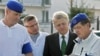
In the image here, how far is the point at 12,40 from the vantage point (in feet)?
16.7

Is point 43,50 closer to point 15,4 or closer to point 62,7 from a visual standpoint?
point 15,4

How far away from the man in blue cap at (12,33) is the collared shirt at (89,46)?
2.54 ft

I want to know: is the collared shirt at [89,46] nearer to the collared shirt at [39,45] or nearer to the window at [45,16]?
the collared shirt at [39,45]

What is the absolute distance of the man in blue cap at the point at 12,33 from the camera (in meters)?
5.01

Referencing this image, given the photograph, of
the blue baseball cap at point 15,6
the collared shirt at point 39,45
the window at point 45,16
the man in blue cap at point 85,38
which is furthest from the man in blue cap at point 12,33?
the window at point 45,16

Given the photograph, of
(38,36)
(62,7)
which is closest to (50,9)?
(62,7)

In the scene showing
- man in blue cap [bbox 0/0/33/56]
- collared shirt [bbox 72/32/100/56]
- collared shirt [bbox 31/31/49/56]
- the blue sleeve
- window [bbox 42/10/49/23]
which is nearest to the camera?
collared shirt [bbox 72/32/100/56]

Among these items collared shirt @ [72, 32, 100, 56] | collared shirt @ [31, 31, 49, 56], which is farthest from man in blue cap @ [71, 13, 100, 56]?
collared shirt @ [31, 31, 49, 56]

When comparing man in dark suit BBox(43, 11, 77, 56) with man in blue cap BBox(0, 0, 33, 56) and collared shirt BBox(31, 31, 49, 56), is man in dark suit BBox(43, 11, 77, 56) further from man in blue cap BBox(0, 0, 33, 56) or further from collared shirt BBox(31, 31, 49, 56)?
man in blue cap BBox(0, 0, 33, 56)

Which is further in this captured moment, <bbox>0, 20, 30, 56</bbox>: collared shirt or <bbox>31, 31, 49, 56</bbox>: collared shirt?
<bbox>31, 31, 49, 56</bbox>: collared shirt

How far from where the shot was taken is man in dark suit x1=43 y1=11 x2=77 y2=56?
216 inches

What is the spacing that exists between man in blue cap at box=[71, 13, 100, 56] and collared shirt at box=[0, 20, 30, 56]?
0.77m

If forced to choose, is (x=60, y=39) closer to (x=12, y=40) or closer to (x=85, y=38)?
(x=12, y=40)

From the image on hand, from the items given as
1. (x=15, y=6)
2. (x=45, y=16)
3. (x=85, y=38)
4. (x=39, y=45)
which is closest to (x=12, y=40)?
(x=15, y=6)
